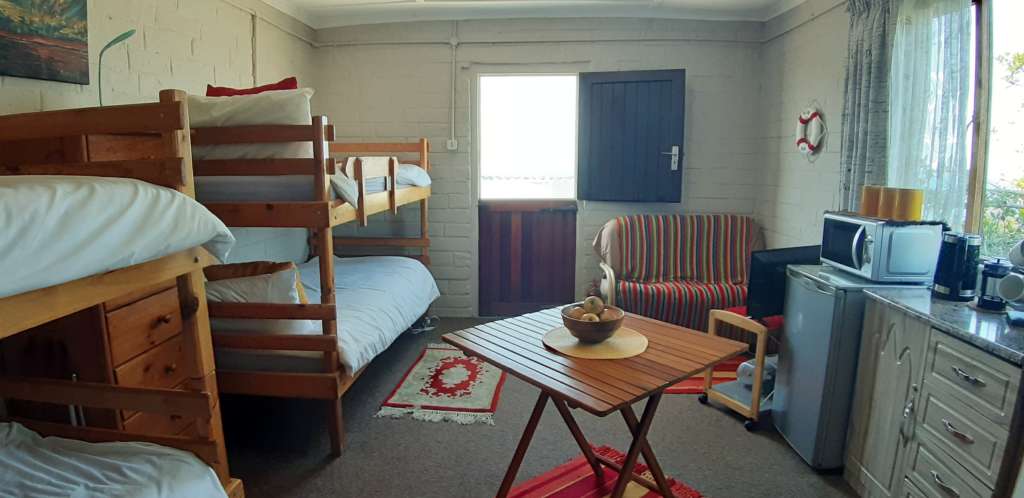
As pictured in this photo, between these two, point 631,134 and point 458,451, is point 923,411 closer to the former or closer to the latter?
point 458,451

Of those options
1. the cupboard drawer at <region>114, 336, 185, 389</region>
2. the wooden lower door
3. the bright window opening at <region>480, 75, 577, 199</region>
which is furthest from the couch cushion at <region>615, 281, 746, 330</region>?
the cupboard drawer at <region>114, 336, 185, 389</region>

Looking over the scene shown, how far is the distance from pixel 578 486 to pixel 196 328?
1.49 m

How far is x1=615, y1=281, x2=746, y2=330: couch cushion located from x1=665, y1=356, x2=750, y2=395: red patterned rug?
0.35 metres

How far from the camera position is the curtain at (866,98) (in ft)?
8.64

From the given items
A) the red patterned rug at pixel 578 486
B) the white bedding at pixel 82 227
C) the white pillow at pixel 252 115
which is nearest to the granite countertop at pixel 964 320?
the red patterned rug at pixel 578 486

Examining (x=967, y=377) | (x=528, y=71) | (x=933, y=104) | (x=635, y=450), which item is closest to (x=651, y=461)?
(x=635, y=450)

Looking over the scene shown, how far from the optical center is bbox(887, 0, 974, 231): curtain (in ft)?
7.51

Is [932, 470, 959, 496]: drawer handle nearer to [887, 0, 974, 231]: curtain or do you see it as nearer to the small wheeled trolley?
the small wheeled trolley

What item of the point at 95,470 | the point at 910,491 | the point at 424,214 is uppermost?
the point at 424,214

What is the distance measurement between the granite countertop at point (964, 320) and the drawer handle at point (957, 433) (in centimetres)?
28

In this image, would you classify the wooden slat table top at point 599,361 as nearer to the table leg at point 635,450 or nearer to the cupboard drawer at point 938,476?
the table leg at point 635,450

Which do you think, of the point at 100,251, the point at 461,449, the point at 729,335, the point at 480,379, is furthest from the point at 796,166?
the point at 100,251

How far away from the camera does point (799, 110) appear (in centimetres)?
358

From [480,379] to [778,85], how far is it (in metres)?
2.91
